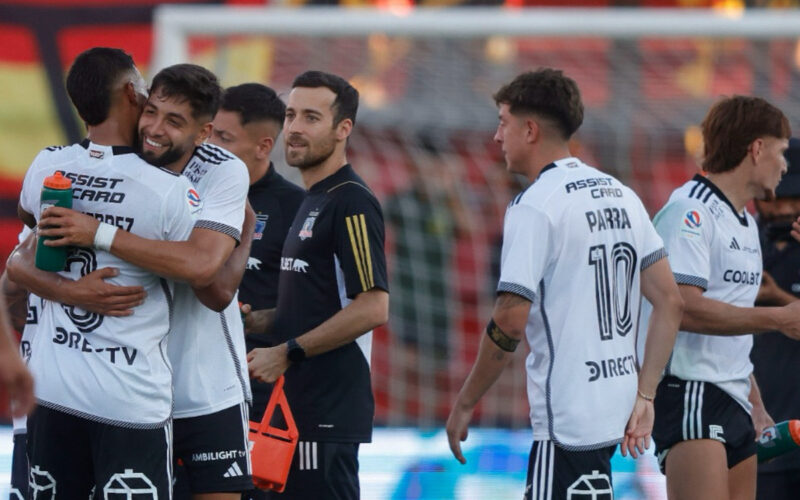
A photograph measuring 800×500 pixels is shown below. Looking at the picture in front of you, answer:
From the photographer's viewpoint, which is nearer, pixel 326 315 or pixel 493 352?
pixel 493 352

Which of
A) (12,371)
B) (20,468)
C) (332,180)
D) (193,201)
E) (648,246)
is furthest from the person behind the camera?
(332,180)

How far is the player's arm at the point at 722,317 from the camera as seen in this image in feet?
14.6

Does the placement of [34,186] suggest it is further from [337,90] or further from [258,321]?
[337,90]

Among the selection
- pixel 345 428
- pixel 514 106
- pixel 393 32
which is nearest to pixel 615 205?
pixel 514 106

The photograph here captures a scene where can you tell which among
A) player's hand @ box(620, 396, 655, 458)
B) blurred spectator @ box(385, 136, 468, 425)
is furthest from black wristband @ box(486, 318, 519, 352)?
blurred spectator @ box(385, 136, 468, 425)

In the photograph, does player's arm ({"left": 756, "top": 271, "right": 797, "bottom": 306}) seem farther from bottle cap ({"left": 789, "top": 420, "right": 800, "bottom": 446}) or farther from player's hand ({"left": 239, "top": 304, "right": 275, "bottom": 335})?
player's hand ({"left": 239, "top": 304, "right": 275, "bottom": 335})

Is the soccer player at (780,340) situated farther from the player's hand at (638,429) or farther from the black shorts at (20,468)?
the black shorts at (20,468)

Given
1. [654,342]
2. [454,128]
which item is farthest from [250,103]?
[454,128]

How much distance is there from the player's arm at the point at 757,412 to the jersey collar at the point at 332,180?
181cm

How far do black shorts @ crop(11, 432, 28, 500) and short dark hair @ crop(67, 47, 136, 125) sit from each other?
47.7 inches

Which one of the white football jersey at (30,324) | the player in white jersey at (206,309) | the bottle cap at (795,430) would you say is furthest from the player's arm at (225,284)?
the bottle cap at (795,430)

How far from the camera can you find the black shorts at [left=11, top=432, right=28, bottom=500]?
4.18m

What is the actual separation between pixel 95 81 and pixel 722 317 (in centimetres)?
233

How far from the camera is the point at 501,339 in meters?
4.00
